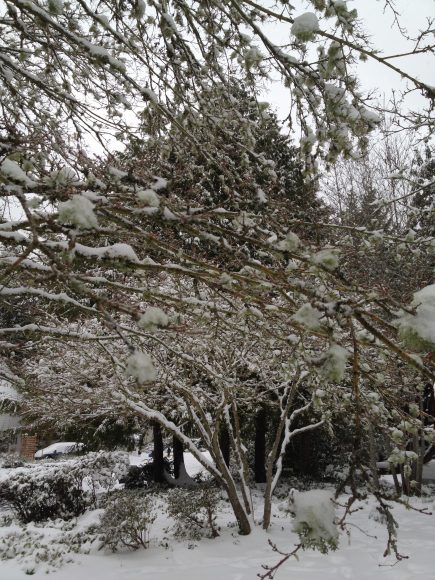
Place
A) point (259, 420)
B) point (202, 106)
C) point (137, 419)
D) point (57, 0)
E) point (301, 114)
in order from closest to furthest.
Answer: point (57, 0)
point (301, 114)
point (202, 106)
point (137, 419)
point (259, 420)

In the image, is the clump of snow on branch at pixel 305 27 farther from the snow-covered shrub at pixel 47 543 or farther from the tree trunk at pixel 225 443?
the tree trunk at pixel 225 443

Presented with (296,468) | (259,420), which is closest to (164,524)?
(259,420)

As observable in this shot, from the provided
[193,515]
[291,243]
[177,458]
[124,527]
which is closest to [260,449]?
[177,458]

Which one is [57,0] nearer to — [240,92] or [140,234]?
[140,234]

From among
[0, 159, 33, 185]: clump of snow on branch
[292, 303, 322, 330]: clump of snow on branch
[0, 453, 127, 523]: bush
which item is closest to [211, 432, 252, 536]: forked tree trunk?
[0, 453, 127, 523]: bush

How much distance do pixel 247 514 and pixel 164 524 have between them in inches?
64.5

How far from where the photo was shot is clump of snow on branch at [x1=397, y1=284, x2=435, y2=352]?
104 centimetres

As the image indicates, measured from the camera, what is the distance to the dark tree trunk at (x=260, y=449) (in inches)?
493

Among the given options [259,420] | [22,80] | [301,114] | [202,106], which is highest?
[22,80]

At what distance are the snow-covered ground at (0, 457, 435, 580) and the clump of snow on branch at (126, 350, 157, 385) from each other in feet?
14.6

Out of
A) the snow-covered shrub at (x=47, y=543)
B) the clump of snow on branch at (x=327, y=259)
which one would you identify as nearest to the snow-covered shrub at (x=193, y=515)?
the snow-covered shrub at (x=47, y=543)

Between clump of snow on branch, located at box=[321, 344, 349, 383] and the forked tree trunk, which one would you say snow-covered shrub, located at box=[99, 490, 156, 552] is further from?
clump of snow on branch, located at box=[321, 344, 349, 383]

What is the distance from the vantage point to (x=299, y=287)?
1.52m

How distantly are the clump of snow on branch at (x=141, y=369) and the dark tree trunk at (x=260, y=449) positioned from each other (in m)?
11.7
